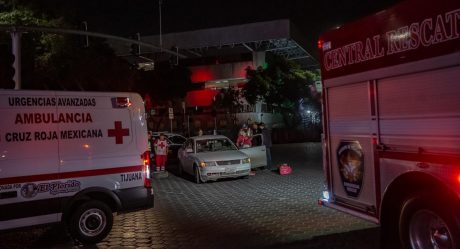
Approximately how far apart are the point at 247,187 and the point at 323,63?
7279 millimetres

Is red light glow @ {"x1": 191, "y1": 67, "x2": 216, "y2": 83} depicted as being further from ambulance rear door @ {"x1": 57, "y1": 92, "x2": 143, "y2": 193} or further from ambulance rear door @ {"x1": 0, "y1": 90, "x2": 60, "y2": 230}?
ambulance rear door @ {"x1": 0, "y1": 90, "x2": 60, "y2": 230}

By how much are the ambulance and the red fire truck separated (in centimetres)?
332

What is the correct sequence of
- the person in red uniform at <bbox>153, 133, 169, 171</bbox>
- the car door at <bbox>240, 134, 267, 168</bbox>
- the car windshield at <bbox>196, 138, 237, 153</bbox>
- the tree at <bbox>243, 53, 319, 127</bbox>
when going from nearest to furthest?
the car windshield at <bbox>196, 138, 237, 153</bbox>, the car door at <bbox>240, 134, 267, 168</bbox>, the person in red uniform at <bbox>153, 133, 169, 171</bbox>, the tree at <bbox>243, 53, 319, 127</bbox>

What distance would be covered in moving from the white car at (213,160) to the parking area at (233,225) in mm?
1736

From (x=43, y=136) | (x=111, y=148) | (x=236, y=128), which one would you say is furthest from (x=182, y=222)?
(x=236, y=128)

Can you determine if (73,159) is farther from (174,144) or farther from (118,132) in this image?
(174,144)

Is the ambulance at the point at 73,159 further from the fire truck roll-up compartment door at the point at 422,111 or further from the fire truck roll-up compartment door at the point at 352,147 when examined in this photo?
the fire truck roll-up compartment door at the point at 422,111

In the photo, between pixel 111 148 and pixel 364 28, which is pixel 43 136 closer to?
pixel 111 148

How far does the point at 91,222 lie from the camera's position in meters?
8.05

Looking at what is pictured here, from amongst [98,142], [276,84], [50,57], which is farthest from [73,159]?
[276,84]

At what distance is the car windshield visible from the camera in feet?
54.6

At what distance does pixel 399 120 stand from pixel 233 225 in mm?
4283

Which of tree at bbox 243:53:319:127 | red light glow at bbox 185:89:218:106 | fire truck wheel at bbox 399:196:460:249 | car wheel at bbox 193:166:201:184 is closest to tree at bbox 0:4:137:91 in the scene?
car wheel at bbox 193:166:201:184

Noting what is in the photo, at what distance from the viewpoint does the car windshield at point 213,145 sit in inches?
655
